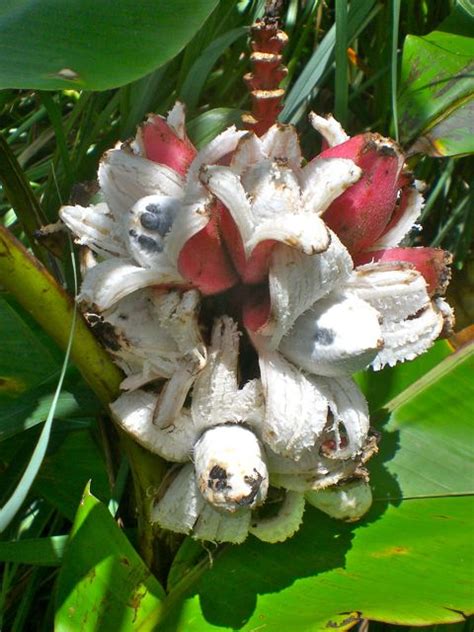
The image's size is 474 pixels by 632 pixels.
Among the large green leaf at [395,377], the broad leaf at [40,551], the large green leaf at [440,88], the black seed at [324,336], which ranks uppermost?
the large green leaf at [440,88]

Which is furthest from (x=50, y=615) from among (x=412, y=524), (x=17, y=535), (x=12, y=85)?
(x=12, y=85)

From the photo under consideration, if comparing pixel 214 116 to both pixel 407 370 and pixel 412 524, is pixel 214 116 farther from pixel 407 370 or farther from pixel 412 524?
pixel 412 524

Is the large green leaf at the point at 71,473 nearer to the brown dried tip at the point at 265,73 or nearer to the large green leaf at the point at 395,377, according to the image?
the large green leaf at the point at 395,377

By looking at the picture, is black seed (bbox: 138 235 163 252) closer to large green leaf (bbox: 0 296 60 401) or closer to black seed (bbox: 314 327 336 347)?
black seed (bbox: 314 327 336 347)

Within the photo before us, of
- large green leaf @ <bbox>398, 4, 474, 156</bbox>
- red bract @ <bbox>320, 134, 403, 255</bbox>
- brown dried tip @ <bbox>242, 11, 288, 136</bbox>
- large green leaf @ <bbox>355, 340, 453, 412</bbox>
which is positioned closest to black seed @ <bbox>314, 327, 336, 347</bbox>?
red bract @ <bbox>320, 134, 403, 255</bbox>

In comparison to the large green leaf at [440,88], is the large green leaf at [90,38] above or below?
above

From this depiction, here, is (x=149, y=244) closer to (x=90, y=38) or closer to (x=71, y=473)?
(x=90, y=38)

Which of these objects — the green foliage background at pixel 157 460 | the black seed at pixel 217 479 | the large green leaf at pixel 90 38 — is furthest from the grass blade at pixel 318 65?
the black seed at pixel 217 479
